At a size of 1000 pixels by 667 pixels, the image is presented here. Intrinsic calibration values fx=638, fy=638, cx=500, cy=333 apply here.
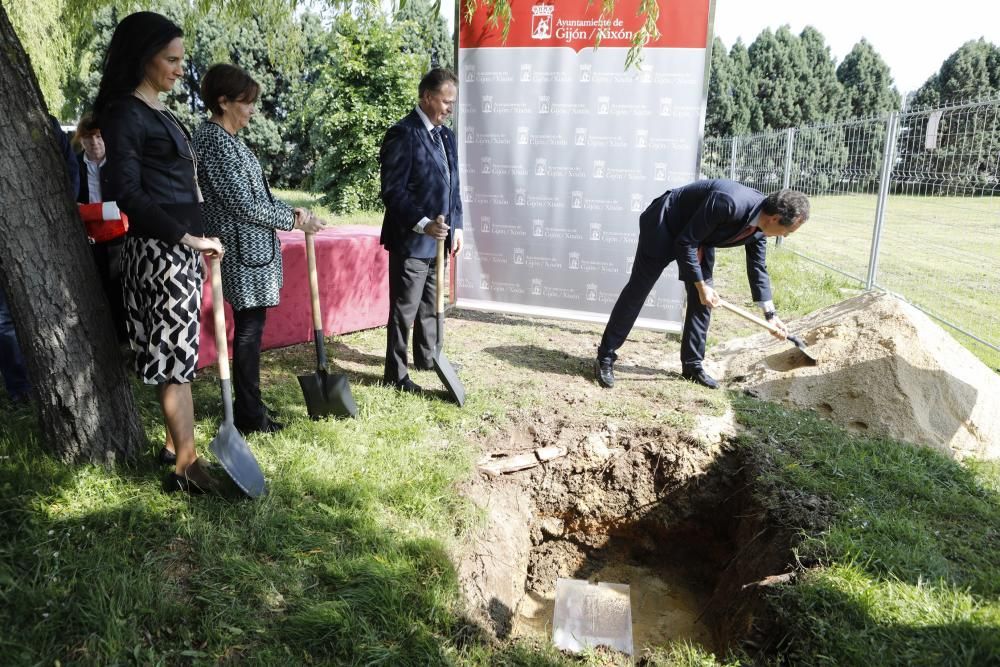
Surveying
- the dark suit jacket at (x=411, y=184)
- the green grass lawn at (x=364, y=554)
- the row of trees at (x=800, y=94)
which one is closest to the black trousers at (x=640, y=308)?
the green grass lawn at (x=364, y=554)

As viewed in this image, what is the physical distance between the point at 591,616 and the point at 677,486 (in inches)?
35.6

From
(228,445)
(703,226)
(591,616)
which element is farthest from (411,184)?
(591,616)

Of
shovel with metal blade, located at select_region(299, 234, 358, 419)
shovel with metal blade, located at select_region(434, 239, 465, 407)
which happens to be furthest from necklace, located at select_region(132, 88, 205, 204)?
shovel with metal blade, located at select_region(434, 239, 465, 407)

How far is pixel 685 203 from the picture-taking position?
448 centimetres

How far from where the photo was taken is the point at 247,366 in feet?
10.9

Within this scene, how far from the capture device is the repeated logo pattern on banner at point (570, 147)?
5480 millimetres

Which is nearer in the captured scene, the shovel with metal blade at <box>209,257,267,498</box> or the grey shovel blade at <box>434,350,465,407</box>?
the shovel with metal blade at <box>209,257,267,498</box>

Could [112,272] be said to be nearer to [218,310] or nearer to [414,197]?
[218,310]

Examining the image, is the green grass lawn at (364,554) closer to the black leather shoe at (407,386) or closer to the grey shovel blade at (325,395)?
the grey shovel blade at (325,395)

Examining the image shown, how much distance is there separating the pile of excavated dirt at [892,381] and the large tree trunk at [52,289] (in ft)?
13.0

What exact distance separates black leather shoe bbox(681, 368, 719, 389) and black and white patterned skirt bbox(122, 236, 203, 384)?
3451 mm

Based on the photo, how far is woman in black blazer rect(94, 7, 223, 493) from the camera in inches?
95.3

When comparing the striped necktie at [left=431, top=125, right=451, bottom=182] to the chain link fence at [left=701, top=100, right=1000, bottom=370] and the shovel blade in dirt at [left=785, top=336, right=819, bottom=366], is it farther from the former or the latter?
the chain link fence at [left=701, top=100, right=1000, bottom=370]

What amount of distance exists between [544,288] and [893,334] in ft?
9.64
